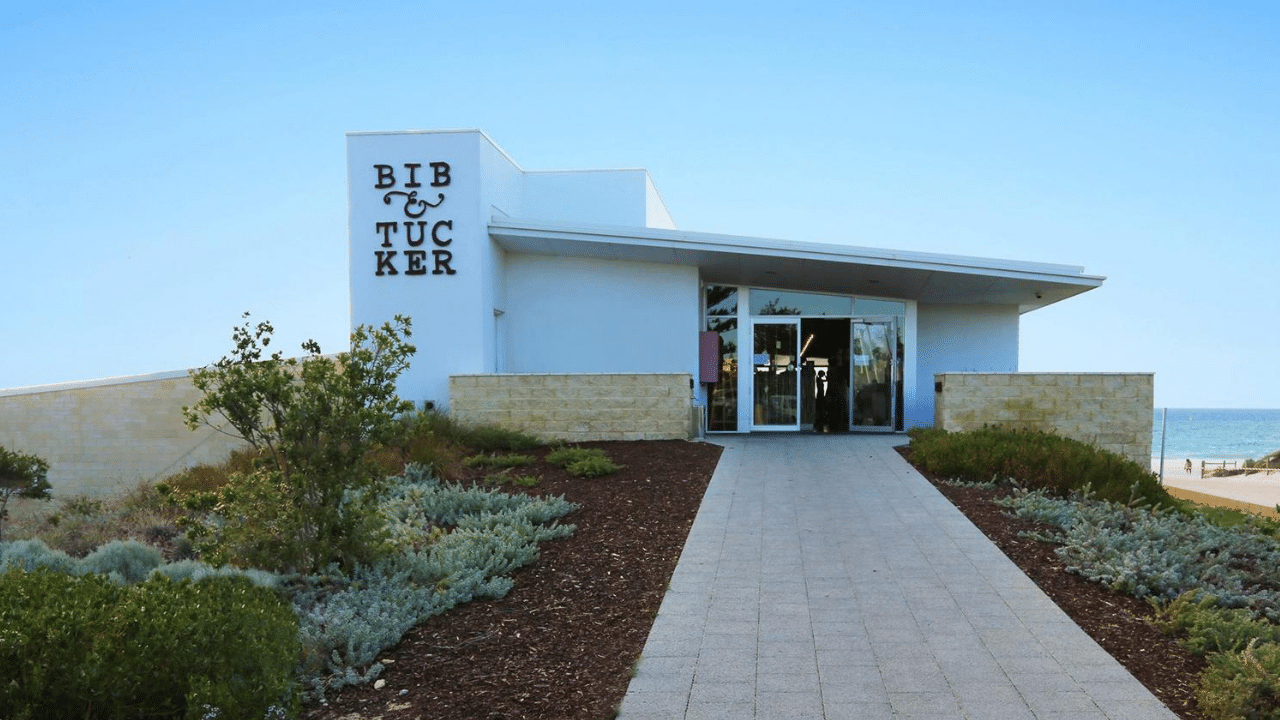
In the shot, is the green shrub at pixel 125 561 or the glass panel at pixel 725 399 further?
the glass panel at pixel 725 399

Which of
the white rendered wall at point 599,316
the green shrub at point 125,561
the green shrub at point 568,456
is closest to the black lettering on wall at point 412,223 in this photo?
the white rendered wall at point 599,316

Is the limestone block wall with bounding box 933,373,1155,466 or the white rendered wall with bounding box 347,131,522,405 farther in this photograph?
the white rendered wall with bounding box 347,131,522,405

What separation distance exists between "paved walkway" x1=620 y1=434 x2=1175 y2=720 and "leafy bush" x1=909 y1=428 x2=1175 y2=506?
6.34ft

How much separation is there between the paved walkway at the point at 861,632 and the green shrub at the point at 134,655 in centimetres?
179

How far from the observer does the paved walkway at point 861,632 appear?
478cm

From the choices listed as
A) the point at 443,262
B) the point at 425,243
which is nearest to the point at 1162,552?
Result: the point at 443,262

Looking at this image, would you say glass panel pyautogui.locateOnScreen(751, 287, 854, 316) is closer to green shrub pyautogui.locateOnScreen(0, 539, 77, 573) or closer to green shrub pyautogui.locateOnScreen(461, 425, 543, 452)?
green shrub pyautogui.locateOnScreen(461, 425, 543, 452)

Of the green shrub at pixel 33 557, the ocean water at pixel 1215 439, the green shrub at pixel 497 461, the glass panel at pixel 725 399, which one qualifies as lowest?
the ocean water at pixel 1215 439

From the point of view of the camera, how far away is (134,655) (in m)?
3.94

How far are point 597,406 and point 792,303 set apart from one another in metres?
5.56

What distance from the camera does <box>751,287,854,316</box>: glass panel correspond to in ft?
61.7

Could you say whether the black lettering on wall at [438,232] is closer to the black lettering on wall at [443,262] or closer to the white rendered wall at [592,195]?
the black lettering on wall at [443,262]

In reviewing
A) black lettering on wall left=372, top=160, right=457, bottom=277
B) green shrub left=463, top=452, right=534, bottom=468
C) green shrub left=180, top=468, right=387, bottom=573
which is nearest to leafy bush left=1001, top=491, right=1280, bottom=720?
green shrub left=180, top=468, right=387, bottom=573

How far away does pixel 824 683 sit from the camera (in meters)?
5.00
